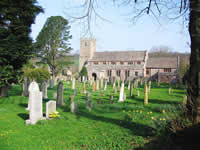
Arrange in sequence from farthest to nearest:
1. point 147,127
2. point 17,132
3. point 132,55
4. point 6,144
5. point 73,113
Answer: point 132,55 → point 73,113 → point 147,127 → point 17,132 → point 6,144

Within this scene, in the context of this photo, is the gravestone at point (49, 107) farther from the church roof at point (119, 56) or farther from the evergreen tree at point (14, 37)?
the church roof at point (119, 56)

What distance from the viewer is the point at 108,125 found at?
6.98 metres

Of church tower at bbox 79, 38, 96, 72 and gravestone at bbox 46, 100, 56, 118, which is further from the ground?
church tower at bbox 79, 38, 96, 72

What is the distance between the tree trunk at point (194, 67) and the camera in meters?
4.42

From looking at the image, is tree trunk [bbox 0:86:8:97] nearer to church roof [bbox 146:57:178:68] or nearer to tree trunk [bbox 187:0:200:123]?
tree trunk [bbox 187:0:200:123]

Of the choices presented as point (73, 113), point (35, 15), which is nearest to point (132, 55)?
point (35, 15)

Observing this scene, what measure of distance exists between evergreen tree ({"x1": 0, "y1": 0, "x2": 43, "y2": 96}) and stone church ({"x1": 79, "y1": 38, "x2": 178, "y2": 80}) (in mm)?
31811

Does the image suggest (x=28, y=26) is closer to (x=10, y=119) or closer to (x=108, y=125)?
(x=10, y=119)

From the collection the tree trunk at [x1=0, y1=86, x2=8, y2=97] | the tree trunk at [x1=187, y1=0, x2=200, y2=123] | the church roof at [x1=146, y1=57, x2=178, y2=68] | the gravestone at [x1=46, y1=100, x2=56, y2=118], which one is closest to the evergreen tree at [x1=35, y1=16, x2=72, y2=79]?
the church roof at [x1=146, y1=57, x2=178, y2=68]

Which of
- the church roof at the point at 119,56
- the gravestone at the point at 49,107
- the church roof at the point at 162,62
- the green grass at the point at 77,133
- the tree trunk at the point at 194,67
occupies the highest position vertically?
the church roof at the point at 119,56

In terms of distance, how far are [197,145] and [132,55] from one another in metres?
46.2

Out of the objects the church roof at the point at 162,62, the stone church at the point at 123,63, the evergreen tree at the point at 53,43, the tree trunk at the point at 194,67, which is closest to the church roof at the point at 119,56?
the stone church at the point at 123,63

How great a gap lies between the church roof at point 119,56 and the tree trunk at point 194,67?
4225cm

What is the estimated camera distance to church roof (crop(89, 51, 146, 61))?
154 feet
